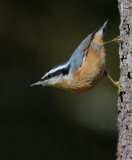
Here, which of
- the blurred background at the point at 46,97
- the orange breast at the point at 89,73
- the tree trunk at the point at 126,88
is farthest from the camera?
the blurred background at the point at 46,97

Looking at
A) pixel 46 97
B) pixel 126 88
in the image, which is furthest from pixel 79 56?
pixel 46 97

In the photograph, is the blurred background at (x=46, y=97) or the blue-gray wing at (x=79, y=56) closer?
the blue-gray wing at (x=79, y=56)

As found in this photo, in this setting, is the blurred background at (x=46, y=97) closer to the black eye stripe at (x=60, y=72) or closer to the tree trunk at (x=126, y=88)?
the black eye stripe at (x=60, y=72)

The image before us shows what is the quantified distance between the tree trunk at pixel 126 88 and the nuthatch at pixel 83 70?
56cm

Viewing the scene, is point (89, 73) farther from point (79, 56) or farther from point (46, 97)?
point (46, 97)

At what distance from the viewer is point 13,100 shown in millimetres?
6527

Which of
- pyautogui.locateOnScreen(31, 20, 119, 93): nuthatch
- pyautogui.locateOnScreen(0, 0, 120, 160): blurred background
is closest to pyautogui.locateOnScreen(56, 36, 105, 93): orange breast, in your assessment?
pyautogui.locateOnScreen(31, 20, 119, 93): nuthatch

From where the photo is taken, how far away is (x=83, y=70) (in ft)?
13.2

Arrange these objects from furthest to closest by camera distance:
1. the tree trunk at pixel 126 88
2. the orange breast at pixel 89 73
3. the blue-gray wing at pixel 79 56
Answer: the blue-gray wing at pixel 79 56, the orange breast at pixel 89 73, the tree trunk at pixel 126 88

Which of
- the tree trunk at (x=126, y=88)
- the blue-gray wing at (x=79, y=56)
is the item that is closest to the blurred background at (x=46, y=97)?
the blue-gray wing at (x=79, y=56)

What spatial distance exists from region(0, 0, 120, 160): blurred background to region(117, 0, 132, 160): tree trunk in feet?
8.99

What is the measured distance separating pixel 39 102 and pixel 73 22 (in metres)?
1.49

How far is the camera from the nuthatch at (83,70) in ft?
13.1

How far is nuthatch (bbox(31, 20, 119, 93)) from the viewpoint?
3980 mm
